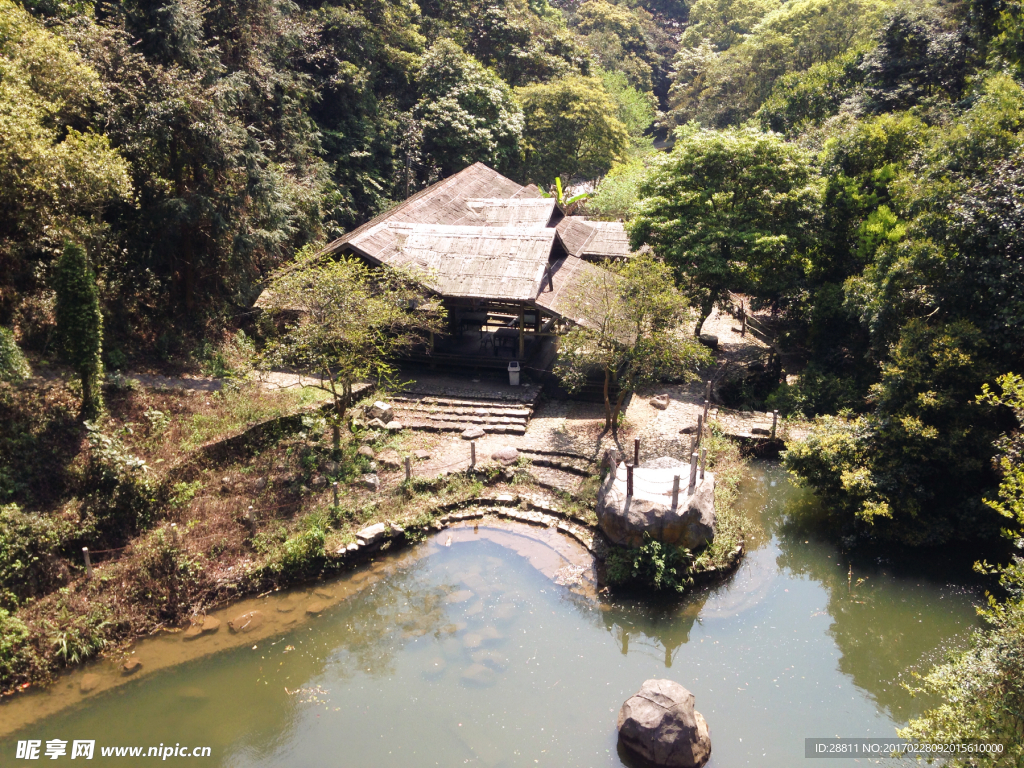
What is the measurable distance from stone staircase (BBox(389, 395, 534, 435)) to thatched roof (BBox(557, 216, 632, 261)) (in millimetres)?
9768

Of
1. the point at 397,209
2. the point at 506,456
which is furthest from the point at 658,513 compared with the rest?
the point at 397,209

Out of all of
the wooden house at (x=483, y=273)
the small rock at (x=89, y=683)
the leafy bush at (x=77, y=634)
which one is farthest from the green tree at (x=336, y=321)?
the small rock at (x=89, y=683)

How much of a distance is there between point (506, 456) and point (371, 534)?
4270 millimetres

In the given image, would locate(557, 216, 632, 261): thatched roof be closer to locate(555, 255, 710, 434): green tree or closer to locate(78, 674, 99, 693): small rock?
locate(555, 255, 710, 434): green tree

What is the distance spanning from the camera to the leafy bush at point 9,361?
41.8 ft

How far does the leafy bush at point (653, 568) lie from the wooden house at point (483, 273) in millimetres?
7162

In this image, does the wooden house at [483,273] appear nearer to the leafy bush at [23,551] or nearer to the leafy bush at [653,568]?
the leafy bush at [653,568]

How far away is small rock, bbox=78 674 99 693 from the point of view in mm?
11688

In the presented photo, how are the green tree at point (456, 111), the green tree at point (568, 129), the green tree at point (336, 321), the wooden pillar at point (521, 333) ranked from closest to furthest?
the green tree at point (336, 321) → the wooden pillar at point (521, 333) → the green tree at point (456, 111) → the green tree at point (568, 129)

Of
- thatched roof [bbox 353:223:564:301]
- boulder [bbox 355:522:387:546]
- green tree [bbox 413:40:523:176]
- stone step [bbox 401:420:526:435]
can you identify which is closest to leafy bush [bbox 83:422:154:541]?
boulder [bbox 355:522:387:546]

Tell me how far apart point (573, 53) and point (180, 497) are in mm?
39297

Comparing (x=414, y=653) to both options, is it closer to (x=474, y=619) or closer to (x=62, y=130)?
(x=474, y=619)

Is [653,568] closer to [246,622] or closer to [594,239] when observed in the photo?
[246,622]

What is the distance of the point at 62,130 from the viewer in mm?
16391
